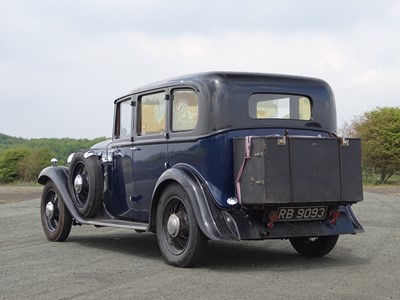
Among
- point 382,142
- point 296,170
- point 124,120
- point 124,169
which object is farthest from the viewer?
point 382,142

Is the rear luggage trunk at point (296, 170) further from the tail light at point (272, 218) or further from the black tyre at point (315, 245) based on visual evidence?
the black tyre at point (315, 245)

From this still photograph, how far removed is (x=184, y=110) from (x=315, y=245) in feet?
8.16

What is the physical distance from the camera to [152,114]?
28.1 ft

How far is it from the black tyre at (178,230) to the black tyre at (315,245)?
5.34 ft

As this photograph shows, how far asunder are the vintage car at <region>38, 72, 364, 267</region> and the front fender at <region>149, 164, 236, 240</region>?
0.04ft

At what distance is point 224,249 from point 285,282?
2923mm

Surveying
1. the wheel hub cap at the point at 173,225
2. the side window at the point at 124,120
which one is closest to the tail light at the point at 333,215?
the wheel hub cap at the point at 173,225

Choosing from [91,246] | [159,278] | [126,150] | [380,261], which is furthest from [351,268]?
[91,246]

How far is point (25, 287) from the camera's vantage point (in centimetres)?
621

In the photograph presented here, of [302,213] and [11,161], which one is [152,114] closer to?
[302,213]

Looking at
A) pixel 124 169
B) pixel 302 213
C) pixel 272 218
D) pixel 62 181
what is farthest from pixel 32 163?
pixel 272 218

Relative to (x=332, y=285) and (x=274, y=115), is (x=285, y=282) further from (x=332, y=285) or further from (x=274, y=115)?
(x=274, y=115)

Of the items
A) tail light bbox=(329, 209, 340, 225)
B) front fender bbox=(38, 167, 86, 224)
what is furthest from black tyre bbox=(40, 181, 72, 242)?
tail light bbox=(329, 209, 340, 225)

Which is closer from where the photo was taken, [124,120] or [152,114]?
[152,114]
